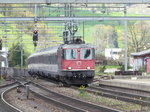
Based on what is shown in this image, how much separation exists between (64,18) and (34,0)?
28.3ft

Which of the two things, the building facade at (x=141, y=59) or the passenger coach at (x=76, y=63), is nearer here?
Result: the passenger coach at (x=76, y=63)

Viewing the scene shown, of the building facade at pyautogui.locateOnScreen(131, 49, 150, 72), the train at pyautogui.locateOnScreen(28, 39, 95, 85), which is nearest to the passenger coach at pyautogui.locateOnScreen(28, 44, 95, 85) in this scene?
the train at pyautogui.locateOnScreen(28, 39, 95, 85)

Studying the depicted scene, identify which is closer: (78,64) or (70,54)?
(78,64)

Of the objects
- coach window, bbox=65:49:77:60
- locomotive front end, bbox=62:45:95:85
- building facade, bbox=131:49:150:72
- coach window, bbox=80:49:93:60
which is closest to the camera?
locomotive front end, bbox=62:45:95:85

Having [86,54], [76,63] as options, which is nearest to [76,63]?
[76,63]

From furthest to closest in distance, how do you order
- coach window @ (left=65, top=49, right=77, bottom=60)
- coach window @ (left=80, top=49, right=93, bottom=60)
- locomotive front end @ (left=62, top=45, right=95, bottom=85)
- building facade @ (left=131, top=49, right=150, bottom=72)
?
building facade @ (left=131, top=49, right=150, bottom=72) < coach window @ (left=80, top=49, right=93, bottom=60) < coach window @ (left=65, top=49, right=77, bottom=60) < locomotive front end @ (left=62, top=45, right=95, bottom=85)

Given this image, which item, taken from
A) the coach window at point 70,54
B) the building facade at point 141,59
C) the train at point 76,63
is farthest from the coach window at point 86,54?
the building facade at point 141,59

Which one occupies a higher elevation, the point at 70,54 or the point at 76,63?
the point at 70,54

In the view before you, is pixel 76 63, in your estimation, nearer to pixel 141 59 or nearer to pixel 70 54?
pixel 70 54

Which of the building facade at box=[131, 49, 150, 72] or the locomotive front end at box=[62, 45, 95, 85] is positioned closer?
the locomotive front end at box=[62, 45, 95, 85]

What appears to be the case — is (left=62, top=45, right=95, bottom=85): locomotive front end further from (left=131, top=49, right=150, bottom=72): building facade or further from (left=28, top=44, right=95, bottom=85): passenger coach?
(left=131, top=49, right=150, bottom=72): building facade

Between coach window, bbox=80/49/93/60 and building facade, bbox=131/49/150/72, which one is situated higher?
coach window, bbox=80/49/93/60

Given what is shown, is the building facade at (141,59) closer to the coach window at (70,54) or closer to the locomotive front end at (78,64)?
the locomotive front end at (78,64)

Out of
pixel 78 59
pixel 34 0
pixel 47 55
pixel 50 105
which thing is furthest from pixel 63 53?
Result: pixel 50 105
